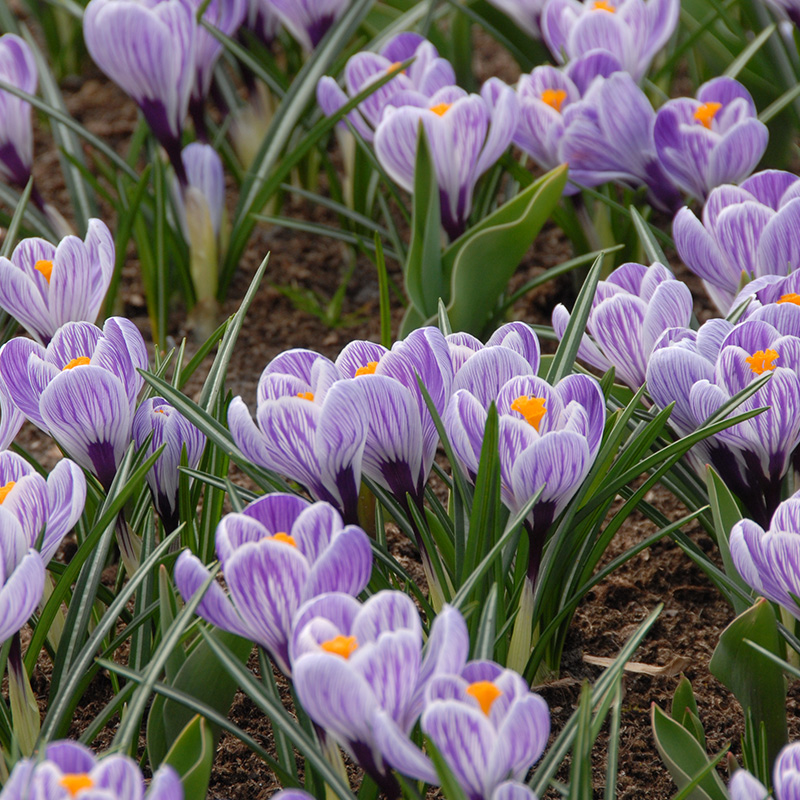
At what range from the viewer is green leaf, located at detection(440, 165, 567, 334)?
1452 millimetres

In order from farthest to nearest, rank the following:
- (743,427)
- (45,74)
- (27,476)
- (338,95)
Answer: (45,74) < (338,95) < (743,427) < (27,476)

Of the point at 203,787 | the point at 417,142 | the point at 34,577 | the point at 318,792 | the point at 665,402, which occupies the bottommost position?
the point at 318,792

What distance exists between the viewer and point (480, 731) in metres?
0.67

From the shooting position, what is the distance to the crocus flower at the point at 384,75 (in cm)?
172

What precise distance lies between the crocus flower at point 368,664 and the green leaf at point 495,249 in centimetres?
79

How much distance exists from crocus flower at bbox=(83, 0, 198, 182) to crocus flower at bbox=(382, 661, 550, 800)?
135 cm

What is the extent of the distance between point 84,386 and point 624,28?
1212 mm

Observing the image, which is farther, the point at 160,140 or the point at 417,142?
the point at 160,140

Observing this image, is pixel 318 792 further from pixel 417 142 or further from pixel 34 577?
pixel 417 142

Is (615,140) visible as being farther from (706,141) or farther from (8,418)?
(8,418)

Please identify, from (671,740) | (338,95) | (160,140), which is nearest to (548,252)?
(338,95)

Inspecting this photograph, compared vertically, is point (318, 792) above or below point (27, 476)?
below

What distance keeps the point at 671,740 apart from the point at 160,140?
1.39 metres

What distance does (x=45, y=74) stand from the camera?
83.0 inches
